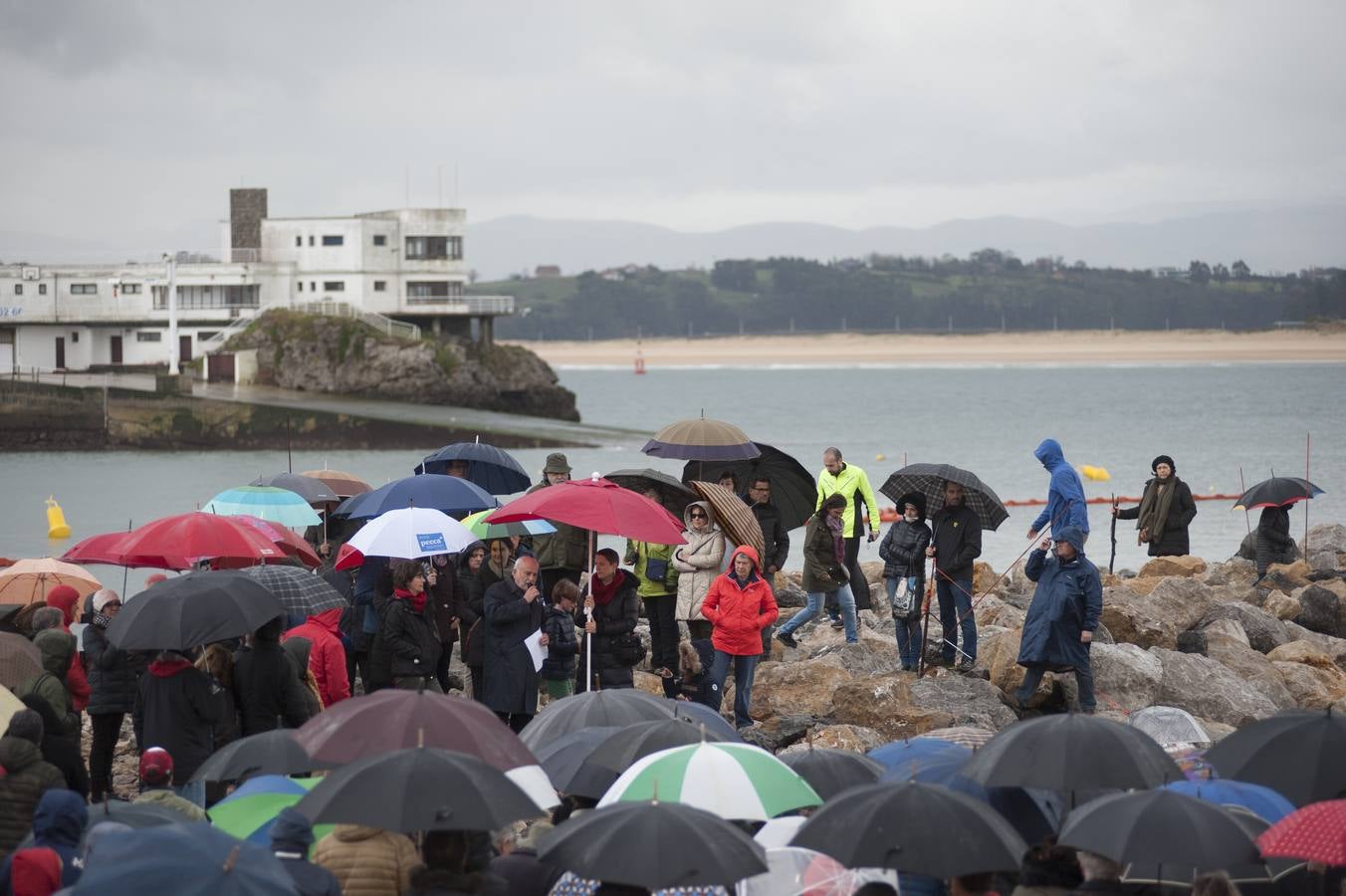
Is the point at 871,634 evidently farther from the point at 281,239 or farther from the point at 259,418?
the point at 281,239

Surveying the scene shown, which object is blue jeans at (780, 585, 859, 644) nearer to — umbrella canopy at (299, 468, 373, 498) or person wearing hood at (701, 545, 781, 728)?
person wearing hood at (701, 545, 781, 728)

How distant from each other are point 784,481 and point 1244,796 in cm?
807

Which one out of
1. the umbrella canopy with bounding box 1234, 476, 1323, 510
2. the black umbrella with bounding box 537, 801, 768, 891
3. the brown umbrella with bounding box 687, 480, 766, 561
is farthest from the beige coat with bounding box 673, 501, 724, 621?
the umbrella canopy with bounding box 1234, 476, 1323, 510

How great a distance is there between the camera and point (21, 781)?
7699 millimetres

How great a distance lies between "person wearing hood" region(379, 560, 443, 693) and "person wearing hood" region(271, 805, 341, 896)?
409cm

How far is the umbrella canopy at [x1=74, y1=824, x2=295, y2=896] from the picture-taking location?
19.0ft

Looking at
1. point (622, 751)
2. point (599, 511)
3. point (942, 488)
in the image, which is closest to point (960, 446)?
point (942, 488)

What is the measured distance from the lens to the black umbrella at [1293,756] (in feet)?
25.1

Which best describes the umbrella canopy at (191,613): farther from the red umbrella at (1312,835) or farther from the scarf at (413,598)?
the red umbrella at (1312,835)

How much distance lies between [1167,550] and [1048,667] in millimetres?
7716

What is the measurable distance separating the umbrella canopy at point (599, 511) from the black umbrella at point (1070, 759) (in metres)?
3.83

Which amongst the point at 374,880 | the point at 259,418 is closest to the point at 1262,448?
the point at 259,418

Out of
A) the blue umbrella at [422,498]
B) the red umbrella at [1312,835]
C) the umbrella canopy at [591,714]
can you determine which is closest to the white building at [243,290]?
the blue umbrella at [422,498]

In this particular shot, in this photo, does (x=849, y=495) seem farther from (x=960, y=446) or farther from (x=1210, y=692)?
(x=960, y=446)
